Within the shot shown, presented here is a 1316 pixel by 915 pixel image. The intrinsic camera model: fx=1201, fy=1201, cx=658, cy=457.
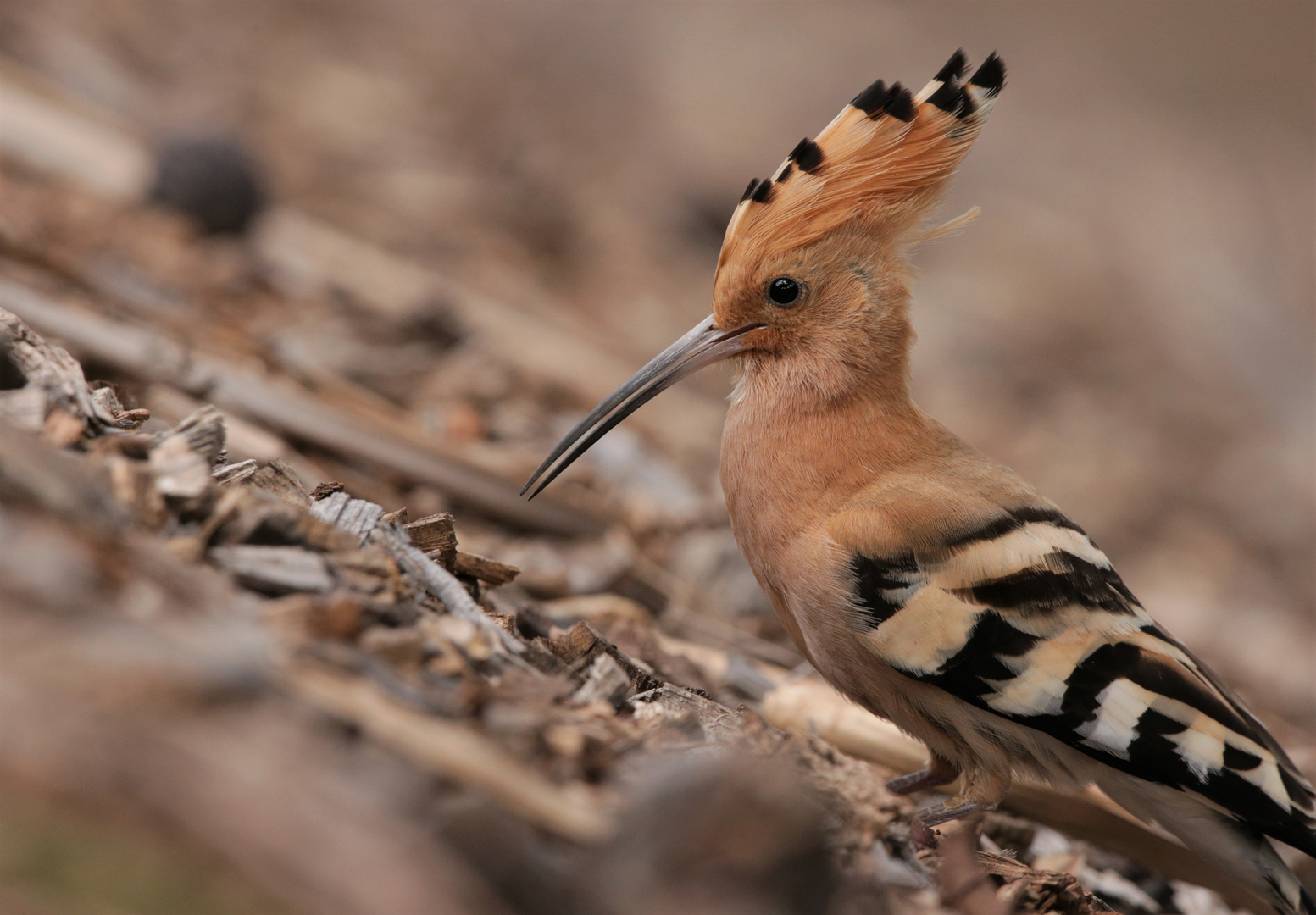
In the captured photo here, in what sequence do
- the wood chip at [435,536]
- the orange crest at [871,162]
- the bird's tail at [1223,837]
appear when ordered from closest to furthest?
the wood chip at [435,536], the bird's tail at [1223,837], the orange crest at [871,162]

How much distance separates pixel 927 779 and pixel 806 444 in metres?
0.77

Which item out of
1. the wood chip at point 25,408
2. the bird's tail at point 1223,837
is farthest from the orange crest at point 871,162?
the wood chip at point 25,408

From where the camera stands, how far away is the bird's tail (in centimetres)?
233

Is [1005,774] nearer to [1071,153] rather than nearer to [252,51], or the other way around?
[252,51]

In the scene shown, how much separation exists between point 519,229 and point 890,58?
223 inches

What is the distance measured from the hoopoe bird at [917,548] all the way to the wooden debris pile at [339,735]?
0.42m

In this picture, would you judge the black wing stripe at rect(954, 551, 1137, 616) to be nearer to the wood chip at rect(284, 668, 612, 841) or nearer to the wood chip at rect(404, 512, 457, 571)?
the wood chip at rect(404, 512, 457, 571)

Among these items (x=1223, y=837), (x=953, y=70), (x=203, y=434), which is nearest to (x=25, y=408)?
(x=203, y=434)

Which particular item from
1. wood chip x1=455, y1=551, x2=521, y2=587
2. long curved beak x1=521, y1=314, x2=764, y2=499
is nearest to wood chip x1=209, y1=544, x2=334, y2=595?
wood chip x1=455, y1=551, x2=521, y2=587

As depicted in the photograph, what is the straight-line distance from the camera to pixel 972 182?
31.9 ft

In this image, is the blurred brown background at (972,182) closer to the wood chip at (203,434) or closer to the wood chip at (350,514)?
the wood chip at (350,514)

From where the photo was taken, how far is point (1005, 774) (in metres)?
2.41

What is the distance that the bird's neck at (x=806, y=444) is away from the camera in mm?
2615

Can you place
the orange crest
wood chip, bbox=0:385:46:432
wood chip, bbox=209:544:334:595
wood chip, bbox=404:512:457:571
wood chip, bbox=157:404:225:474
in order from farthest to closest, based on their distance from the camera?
the orange crest < wood chip, bbox=404:512:457:571 < wood chip, bbox=157:404:225:474 < wood chip, bbox=0:385:46:432 < wood chip, bbox=209:544:334:595
